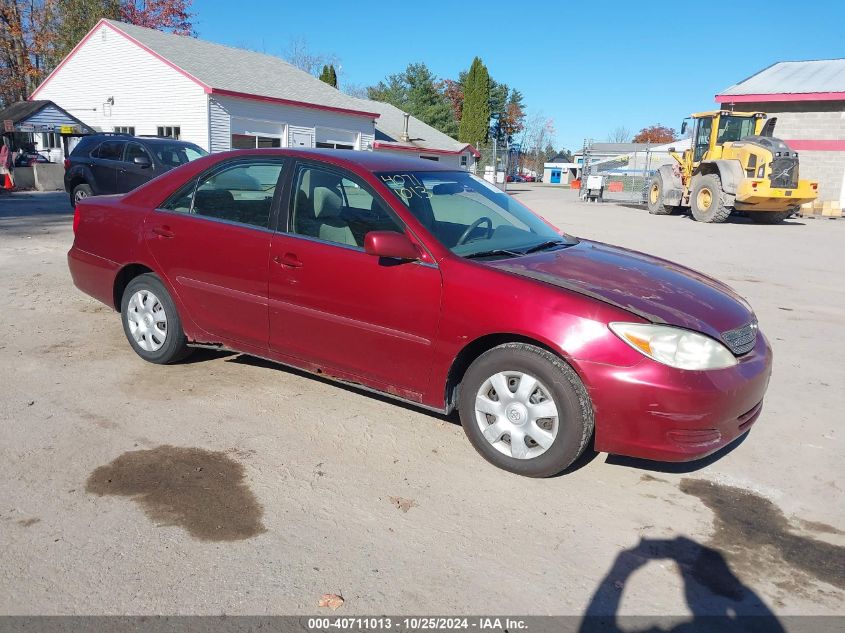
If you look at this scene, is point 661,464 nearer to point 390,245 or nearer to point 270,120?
point 390,245

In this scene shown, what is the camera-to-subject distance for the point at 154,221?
489 cm

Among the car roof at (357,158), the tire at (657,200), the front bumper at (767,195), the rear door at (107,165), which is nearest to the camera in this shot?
the car roof at (357,158)

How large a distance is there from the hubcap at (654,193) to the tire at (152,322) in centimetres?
2225

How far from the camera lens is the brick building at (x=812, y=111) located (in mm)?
26234

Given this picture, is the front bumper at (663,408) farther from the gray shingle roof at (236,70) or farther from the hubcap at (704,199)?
the gray shingle roof at (236,70)

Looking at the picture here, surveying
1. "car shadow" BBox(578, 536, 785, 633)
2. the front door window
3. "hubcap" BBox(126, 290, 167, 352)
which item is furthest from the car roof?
the front door window

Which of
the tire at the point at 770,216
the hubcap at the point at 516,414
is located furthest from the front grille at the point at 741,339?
the tire at the point at 770,216

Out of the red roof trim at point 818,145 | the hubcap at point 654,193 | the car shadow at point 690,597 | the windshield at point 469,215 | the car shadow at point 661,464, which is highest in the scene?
the red roof trim at point 818,145

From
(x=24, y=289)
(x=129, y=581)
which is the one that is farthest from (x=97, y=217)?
(x=129, y=581)

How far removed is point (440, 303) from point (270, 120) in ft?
84.4

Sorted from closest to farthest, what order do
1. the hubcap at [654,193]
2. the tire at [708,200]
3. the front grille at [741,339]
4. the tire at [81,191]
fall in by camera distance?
1. the front grille at [741,339]
2. the tire at [81,191]
3. the tire at [708,200]
4. the hubcap at [654,193]

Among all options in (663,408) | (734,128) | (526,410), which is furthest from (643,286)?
(734,128)

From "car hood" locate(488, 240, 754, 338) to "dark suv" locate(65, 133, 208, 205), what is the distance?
11.3 metres

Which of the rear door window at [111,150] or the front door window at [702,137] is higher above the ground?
the front door window at [702,137]
